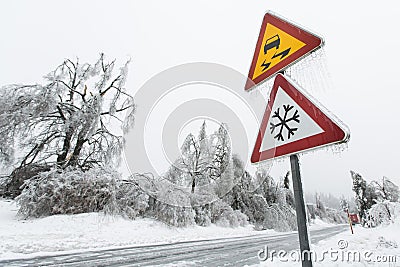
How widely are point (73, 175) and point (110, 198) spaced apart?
2.10 meters

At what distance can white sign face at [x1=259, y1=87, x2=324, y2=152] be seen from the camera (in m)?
1.34

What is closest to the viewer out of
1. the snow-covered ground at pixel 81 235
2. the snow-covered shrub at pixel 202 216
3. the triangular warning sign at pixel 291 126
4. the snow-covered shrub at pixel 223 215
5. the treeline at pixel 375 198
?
the triangular warning sign at pixel 291 126

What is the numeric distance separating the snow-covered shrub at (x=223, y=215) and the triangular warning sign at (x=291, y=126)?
19.4 m

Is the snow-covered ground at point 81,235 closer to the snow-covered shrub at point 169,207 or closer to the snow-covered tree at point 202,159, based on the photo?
the snow-covered shrub at point 169,207

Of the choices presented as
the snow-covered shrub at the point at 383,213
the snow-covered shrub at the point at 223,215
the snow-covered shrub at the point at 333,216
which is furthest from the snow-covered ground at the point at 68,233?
the snow-covered shrub at the point at 333,216

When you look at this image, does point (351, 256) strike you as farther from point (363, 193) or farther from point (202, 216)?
point (363, 193)

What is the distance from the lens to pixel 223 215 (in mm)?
20734

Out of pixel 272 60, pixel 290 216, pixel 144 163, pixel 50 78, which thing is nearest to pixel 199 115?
pixel 144 163

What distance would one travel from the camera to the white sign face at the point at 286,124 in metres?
1.34

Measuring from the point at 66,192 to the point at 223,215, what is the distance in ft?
44.5

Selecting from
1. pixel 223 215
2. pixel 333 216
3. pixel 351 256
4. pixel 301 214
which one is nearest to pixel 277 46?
pixel 301 214

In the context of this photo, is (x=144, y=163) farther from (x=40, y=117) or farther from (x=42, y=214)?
(x=40, y=117)

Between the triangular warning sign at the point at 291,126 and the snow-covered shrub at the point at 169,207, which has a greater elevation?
the triangular warning sign at the point at 291,126

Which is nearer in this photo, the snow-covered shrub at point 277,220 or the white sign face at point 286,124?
the white sign face at point 286,124
